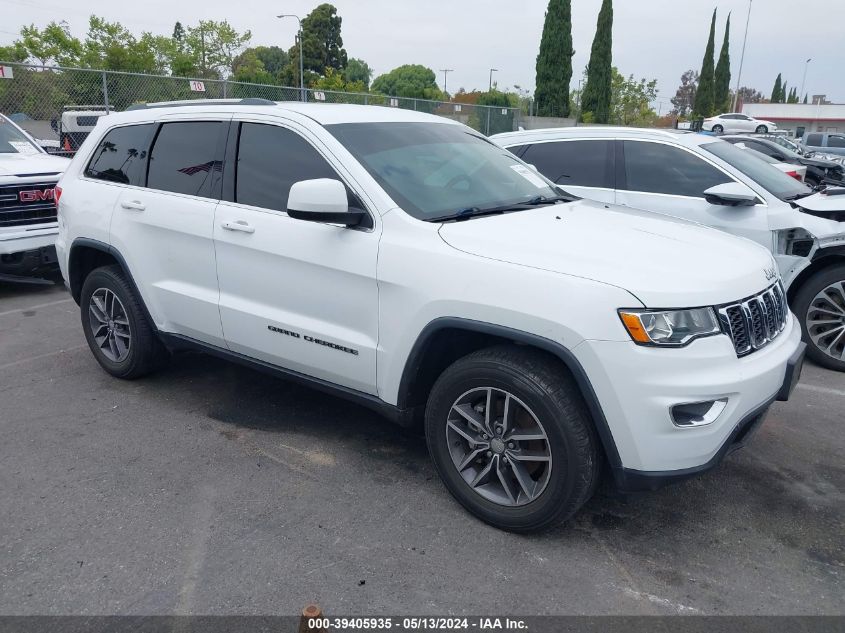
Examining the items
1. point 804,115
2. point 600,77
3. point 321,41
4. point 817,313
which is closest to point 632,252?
point 817,313

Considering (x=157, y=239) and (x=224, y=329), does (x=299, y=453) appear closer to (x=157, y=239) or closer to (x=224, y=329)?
(x=224, y=329)

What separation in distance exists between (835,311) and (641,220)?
255cm

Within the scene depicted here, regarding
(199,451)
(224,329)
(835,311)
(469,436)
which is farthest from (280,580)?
(835,311)

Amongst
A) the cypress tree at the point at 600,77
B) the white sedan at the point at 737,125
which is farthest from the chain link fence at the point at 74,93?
the white sedan at the point at 737,125

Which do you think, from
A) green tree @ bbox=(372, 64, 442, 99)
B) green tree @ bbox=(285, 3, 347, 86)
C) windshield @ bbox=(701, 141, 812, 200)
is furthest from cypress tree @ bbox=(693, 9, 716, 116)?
windshield @ bbox=(701, 141, 812, 200)

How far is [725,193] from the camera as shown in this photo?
5.48m

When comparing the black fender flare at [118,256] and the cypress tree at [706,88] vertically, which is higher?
the cypress tree at [706,88]

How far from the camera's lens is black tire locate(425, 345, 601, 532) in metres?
2.90

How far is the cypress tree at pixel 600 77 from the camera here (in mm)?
41906

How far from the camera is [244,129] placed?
411 centimetres

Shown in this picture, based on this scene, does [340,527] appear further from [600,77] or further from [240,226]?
[600,77]

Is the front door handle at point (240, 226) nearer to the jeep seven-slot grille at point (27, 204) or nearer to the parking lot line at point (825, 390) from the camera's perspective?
the parking lot line at point (825, 390)

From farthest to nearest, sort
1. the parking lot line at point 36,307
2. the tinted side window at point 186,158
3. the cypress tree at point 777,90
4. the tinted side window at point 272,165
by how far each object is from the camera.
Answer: the cypress tree at point 777,90
the parking lot line at point 36,307
the tinted side window at point 186,158
the tinted side window at point 272,165

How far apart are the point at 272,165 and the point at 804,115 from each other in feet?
271
